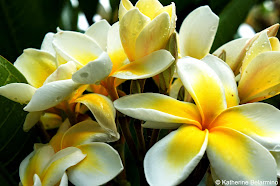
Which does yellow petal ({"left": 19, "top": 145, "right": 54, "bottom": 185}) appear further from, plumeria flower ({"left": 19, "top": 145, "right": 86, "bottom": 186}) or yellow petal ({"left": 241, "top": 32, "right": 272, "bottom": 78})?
yellow petal ({"left": 241, "top": 32, "right": 272, "bottom": 78})

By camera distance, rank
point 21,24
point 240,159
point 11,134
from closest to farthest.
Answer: point 240,159, point 11,134, point 21,24

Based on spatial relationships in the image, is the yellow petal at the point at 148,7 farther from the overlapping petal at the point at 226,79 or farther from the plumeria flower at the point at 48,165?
the plumeria flower at the point at 48,165

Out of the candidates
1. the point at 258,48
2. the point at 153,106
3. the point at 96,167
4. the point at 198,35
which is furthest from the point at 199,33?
the point at 96,167

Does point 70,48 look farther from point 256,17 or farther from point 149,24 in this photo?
point 256,17

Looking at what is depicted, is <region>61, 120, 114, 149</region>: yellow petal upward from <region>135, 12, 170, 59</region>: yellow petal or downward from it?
downward

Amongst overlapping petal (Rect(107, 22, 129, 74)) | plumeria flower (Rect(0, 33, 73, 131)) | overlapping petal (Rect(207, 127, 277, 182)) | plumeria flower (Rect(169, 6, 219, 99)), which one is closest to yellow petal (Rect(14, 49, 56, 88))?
plumeria flower (Rect(0, 33, 73, 131))

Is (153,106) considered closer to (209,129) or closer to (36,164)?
(209,129)

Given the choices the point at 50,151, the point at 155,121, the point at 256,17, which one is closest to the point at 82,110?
the point at 50,151
